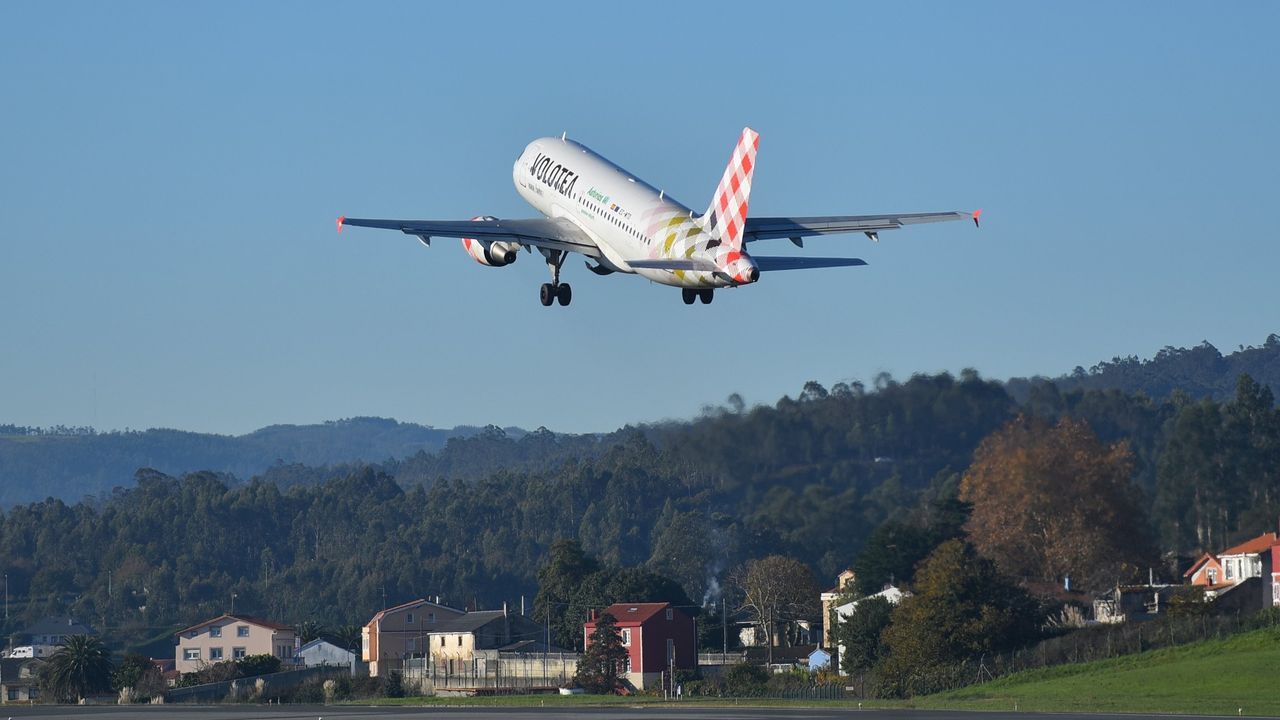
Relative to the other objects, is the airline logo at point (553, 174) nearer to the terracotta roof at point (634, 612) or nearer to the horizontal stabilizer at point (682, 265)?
the horizontal stabilizer at point (682, 265)

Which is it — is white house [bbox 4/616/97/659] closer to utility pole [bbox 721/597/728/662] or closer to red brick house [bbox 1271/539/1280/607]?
utility pole [bbox 721/597/728/662]

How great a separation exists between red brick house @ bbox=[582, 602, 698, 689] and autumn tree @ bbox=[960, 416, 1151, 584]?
756 inches

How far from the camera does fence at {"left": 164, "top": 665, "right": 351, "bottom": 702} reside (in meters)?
112

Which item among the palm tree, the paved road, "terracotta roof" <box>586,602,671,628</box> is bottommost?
the paved road

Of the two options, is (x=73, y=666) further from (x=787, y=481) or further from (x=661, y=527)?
(x=661, y=527)

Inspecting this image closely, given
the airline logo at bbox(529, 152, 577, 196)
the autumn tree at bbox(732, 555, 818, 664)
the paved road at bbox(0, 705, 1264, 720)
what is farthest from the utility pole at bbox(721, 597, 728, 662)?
the airline logo at bbox(529, 152, 577, 196)

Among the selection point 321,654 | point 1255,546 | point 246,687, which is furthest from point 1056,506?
point 321,654

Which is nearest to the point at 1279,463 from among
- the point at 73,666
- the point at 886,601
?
the point at 886,601

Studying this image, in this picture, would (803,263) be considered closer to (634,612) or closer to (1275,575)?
(1275,575)

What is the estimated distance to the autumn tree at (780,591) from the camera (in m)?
132

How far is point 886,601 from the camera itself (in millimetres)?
105938

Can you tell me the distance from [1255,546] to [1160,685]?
34.9m

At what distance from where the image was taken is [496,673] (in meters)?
117

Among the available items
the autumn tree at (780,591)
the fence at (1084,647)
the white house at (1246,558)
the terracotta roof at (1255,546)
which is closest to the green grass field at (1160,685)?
the fence at (1084,647)
